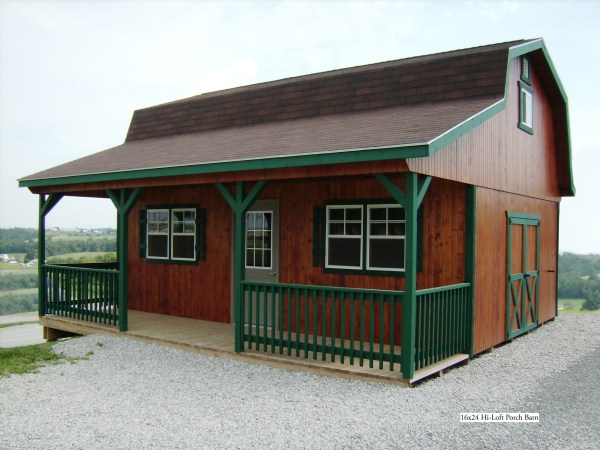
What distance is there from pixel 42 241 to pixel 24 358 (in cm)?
307

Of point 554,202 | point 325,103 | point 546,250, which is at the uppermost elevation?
point 325,103

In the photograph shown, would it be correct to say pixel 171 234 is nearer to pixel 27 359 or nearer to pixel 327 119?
pixel 27 359

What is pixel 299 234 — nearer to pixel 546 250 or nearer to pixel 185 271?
pixel 185 271

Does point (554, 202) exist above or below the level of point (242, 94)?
below

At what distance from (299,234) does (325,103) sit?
2.43 metres

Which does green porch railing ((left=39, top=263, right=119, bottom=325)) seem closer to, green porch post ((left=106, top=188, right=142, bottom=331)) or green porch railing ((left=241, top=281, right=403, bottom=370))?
green porch post ((left=106, top=188, right=142, bottom=331))

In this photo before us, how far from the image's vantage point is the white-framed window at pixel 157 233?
10.8 m

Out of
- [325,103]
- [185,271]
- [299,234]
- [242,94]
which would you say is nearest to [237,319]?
[299,234]

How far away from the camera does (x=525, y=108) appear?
9.66 m

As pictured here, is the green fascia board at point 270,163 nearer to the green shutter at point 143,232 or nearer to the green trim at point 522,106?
the green shutter at point 143,232

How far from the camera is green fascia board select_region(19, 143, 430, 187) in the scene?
19.0ft

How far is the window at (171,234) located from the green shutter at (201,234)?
0.08 metres

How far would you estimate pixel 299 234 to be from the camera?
28.6 ft

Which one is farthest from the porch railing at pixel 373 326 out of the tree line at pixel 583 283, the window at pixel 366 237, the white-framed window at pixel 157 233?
the tree line at pixel 583 283
